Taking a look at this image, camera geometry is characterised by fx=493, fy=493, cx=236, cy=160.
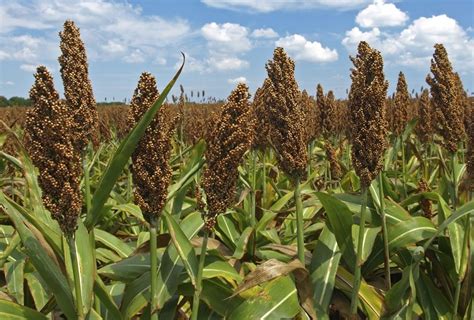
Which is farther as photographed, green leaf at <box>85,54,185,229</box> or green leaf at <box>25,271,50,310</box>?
green leaf at <box>25,271,50,310</box>

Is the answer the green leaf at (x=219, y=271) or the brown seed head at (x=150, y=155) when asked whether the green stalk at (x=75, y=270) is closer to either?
the brown seed head at (x=150, y=155)

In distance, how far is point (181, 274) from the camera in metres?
2.65

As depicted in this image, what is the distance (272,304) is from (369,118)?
1.07 meters

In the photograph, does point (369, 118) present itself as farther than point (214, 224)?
Yes

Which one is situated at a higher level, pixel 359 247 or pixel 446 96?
pixel 446 96

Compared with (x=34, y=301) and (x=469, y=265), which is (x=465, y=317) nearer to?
(x=469, y=265)

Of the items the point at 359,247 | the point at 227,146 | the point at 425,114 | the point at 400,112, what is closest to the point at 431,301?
the point at 359,247

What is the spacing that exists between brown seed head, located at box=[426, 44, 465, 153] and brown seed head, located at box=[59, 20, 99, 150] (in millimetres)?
2475

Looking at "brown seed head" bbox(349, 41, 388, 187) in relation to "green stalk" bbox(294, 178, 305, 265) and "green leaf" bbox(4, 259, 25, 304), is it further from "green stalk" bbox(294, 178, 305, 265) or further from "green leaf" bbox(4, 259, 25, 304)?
"green leaf" bbox(4, 259, 25, 304)

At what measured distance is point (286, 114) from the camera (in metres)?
2.44

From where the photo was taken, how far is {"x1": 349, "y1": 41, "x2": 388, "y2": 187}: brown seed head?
7.80 ft

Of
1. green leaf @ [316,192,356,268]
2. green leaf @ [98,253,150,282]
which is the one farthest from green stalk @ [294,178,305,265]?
green leaf @ [98,253,150,282]

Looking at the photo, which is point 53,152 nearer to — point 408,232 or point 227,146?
point 227,146

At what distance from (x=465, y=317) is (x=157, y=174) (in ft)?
6.84
